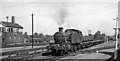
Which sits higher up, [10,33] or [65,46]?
[10,33]

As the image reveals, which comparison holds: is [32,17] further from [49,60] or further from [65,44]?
[49,60]

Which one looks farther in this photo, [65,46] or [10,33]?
[10,33]

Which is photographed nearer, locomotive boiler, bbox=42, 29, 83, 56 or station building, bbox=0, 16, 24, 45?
locomotive boiler, bbox=42, 29, 83, 56

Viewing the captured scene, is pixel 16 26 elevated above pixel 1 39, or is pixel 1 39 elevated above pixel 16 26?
pixel 16 26

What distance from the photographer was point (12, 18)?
218 feet

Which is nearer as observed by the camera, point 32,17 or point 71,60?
point 71,60

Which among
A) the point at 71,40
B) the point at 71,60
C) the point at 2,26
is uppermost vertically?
the point at 2,26

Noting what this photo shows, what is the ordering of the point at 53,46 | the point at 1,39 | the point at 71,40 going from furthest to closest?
the point at 1,39 < the point at 71,40 < the point at 53,46

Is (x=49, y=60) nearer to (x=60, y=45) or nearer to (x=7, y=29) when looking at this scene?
(x=60, y=45)

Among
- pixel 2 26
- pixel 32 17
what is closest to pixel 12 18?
pixel 2 26

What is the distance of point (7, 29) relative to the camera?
195ft

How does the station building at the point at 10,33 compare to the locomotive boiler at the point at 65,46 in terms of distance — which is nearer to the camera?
the locomotive boiler at the point at 65,46

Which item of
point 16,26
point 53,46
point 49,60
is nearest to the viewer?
point 49,60

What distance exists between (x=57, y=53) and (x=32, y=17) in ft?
71.6
